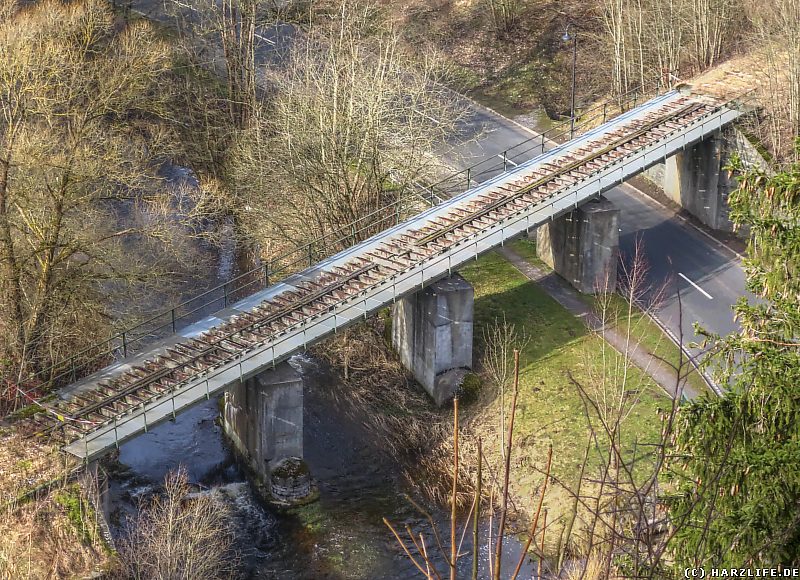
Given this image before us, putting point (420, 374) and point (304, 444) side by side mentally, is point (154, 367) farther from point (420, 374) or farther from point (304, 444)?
point (420, 374)

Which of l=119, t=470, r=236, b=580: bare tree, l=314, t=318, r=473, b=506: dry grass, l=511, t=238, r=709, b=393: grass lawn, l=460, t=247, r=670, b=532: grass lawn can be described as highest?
l=119, t=470, r=236, b=580: bare tree

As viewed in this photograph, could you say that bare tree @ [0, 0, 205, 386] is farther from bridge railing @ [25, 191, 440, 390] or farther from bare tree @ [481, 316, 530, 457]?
bare tree @ [481, 316, 530, 457]

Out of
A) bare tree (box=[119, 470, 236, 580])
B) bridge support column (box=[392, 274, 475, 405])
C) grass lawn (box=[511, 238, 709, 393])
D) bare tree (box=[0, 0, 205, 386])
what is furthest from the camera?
bridge support column (box=[392, 274, 475, 405])

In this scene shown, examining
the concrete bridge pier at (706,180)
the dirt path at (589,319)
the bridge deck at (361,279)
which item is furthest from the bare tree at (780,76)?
the dirt path at (589,319)

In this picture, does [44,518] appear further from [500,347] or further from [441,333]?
[500,347]

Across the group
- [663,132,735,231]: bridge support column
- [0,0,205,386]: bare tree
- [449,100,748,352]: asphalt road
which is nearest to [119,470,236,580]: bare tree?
[0,0,205,386]: bare tree

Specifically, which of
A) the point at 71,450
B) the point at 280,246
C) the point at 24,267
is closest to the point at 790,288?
the point at 71,450
